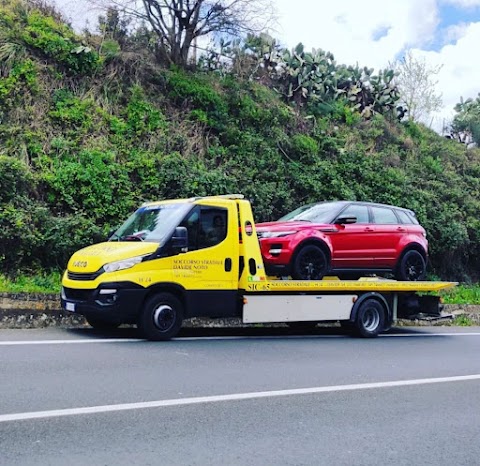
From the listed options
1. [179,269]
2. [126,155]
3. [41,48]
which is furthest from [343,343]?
[41,48]

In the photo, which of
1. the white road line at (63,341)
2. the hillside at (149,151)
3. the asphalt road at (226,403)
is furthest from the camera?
the hillside at (149,151)

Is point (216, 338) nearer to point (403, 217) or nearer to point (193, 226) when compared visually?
point (193, 226)

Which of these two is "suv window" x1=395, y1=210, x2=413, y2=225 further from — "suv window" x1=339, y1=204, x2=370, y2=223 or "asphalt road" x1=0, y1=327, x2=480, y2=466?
"asphalt road" x1=0, y1=327, x2=480, y2=466

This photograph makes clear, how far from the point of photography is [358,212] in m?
12.4

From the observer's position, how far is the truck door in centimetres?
1047

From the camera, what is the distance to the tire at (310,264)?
11479 millimetres

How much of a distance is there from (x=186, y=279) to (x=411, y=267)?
5219 millimetres

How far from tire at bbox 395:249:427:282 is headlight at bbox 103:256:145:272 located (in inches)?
227

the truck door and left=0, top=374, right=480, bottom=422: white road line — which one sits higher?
the truck door

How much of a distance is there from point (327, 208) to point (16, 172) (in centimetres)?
703

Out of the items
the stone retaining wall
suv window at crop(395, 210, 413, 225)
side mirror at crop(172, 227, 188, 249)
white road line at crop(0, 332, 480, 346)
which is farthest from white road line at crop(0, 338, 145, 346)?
suv window at crop(395, 210, 413, 225)

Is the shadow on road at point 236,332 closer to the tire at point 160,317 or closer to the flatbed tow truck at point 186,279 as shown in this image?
the flatbed tow truck at point 186,279

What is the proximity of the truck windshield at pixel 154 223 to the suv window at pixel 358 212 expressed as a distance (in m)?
3.34

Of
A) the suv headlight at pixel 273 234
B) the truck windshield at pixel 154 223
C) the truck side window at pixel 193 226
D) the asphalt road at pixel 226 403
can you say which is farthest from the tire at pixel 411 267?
the truck windshield at pixel 154 223
